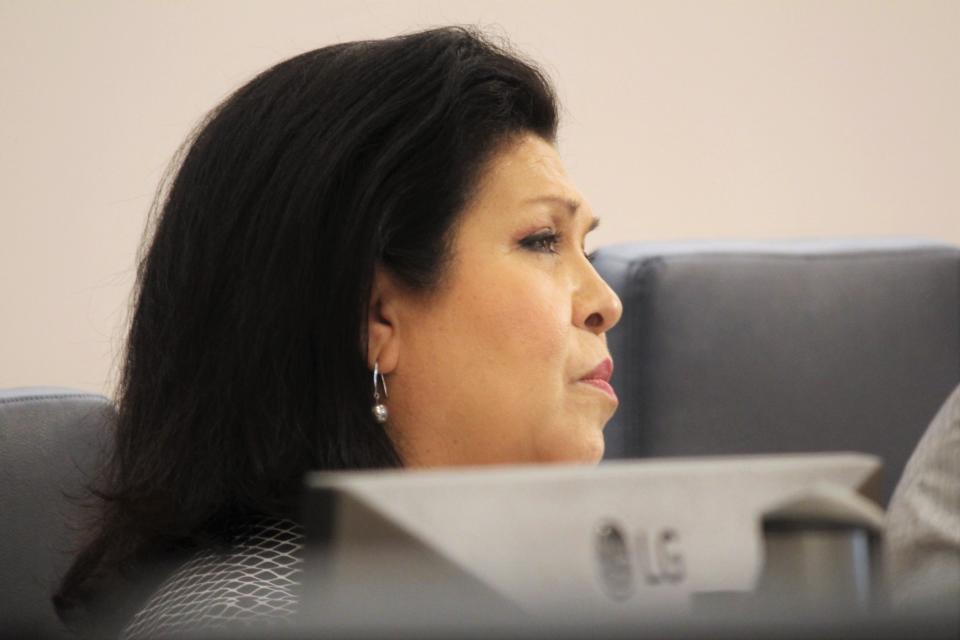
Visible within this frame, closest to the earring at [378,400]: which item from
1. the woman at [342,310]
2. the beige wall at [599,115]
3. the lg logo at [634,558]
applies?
the woman at [342,310]

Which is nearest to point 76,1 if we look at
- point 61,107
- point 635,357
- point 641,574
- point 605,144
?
point 61,107

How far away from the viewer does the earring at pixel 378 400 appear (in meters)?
1.27

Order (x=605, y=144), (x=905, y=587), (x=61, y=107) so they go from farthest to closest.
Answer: (x=605, y=144) < (x=61, y=107) < (x=905, y=587)

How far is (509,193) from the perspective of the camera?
1355 millimetres

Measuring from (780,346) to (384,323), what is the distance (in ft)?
2.64

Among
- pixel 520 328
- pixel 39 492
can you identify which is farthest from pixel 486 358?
pixel 39 492

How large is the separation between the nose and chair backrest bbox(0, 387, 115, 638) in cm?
52

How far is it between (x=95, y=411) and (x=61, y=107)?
0.96 metres

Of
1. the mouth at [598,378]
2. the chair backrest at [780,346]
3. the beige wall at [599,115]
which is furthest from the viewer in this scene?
the beige wall at [599,115]

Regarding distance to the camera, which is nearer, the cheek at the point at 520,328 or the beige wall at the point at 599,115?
the cheek at the point at 520,328

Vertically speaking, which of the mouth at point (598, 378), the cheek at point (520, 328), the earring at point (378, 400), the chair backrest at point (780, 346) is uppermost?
the cheek at point (520, 328)

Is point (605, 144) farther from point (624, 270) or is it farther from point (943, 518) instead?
point (943, 518)

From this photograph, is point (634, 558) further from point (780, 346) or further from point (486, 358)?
point (780, 346)

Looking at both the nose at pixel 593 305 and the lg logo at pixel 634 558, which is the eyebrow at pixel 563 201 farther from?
the lg logo at pixel 634 558
